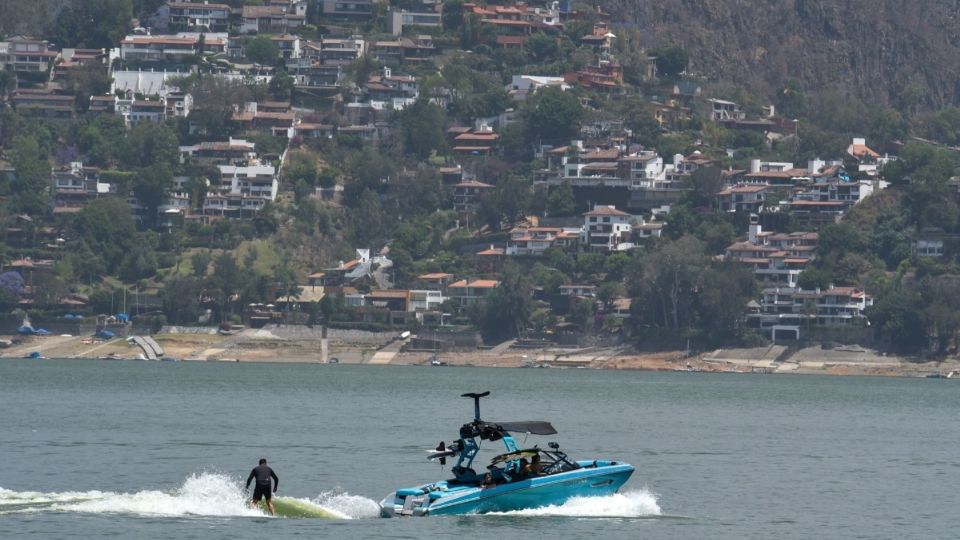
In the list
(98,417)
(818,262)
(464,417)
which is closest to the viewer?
(98,417)

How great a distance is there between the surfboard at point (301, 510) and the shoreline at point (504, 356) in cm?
11708

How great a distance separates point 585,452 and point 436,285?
4399 inches

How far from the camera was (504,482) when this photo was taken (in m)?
58.7

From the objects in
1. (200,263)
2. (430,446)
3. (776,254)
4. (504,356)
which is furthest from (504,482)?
(776,254)

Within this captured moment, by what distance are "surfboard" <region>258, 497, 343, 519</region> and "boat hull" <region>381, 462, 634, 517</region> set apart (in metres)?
1.56

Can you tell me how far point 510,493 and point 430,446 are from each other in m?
25.1

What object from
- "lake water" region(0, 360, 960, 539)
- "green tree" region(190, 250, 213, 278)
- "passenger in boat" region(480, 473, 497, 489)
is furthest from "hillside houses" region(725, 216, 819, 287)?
"passenger in boat" region(480, 473, 497, 489)

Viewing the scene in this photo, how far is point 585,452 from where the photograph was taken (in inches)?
3204

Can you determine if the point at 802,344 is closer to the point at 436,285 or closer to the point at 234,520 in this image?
the point at 436,285

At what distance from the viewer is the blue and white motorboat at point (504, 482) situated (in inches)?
2282

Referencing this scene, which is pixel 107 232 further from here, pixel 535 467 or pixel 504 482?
pixel 504 482

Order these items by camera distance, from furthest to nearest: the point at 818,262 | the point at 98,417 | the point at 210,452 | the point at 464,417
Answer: the point at 818,262
the point at 464,417
the point at 98,417
the point at 210,452

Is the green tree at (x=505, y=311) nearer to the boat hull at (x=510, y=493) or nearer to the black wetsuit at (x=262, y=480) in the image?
the boat hull at (x=510, y=493)

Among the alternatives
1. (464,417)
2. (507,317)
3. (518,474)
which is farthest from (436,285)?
(518,474)
